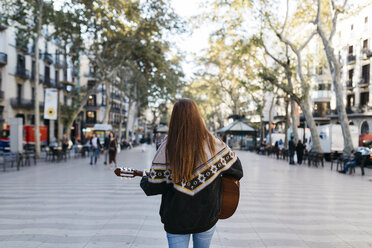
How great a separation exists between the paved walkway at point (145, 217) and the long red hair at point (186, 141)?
2.73 metres

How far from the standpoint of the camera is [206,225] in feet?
7.41

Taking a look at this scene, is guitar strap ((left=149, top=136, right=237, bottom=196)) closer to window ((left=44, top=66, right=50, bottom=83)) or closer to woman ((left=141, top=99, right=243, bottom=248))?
woman ((left=141, top=99, right=243, bottom=248))

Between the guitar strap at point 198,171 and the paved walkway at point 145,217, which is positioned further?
the paved walkway at point 145,217

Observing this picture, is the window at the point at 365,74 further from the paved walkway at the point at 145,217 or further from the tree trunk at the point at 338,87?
the paved walkway at the point at 145,217

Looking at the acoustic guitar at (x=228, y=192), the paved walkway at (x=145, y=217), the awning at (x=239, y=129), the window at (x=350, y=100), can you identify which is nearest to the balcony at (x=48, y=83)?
the awning at (x=239, y=129)

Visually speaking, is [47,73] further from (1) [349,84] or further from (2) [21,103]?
(1) [349,84]

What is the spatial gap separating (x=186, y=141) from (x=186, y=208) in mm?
434

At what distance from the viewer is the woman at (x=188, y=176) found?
2203mm

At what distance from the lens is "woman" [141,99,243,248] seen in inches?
86.7

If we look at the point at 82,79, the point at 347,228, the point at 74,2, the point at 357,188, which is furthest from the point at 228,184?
the point at 82,79

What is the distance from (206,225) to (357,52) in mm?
39683

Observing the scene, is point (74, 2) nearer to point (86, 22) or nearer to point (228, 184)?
point (86, 22)

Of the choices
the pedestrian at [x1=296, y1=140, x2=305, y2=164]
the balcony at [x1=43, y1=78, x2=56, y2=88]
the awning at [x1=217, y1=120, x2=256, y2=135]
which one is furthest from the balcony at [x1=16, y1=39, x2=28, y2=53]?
the awning at [x1=217, y1=120, x2=256, y2=135]

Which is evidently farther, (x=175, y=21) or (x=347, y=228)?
(x=175, y=21)
